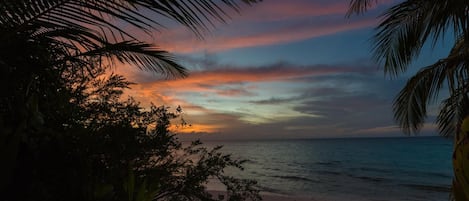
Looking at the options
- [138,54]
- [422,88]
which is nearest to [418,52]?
[422,88]

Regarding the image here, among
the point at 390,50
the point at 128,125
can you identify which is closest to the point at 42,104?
the point at 128,125

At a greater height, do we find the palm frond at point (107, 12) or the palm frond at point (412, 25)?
the palm frond at point (412, 25)

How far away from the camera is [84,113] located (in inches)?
211

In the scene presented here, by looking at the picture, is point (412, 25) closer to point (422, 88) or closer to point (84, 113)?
point (422, 88)

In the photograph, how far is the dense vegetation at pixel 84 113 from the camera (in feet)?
7.42

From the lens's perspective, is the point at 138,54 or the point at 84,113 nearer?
the point at 138,54

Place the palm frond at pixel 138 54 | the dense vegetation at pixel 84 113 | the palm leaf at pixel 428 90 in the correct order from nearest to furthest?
the dense vegetation at pixel 84 113 → the palm frond at pixel 138 54 → the palm leaf at pixel 428 90

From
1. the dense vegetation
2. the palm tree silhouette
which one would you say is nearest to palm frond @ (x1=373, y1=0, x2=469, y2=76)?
the palm tree silhouette

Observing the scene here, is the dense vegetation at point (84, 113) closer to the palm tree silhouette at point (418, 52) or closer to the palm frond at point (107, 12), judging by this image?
the palm frond at point (107, 12)

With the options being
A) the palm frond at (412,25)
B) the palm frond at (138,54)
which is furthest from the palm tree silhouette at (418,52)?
the palm frond at (138,54)

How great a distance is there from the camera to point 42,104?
384cm

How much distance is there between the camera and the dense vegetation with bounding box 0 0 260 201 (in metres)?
2.26

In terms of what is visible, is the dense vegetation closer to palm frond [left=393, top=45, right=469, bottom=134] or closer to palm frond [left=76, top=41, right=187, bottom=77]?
palm frond [left=76, top=41, right=187, bottom=77]

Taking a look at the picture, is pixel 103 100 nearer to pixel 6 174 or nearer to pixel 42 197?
pixel 42 197
